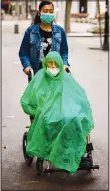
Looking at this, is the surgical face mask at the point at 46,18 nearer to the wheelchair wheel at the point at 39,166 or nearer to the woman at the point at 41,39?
the woman at the point at 41,39

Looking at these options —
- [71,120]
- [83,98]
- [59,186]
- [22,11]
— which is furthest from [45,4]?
[22,11]

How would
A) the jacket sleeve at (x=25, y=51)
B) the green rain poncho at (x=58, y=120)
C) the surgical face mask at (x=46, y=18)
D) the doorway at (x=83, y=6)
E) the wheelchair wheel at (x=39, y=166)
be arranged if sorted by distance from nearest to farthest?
the green rain poncho at (x=58, y=120), the wheelchair wheel at (x=39, y=166), the surgical face mask at (x=46, y=18), the jacket sleeve at (x=25, y=51), the doorway at (x=83, y=6)

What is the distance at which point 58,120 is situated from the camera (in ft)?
15.4

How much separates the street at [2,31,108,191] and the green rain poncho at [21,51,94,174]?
37 cm

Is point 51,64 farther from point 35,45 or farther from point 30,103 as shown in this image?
point 35,45

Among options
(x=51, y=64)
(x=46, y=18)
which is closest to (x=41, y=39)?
(x=46, y=18)

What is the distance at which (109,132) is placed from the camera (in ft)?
23.3

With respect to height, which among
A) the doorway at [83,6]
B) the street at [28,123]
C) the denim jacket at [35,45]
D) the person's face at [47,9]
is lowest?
the street at [28,123]

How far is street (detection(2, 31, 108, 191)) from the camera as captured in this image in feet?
16.5

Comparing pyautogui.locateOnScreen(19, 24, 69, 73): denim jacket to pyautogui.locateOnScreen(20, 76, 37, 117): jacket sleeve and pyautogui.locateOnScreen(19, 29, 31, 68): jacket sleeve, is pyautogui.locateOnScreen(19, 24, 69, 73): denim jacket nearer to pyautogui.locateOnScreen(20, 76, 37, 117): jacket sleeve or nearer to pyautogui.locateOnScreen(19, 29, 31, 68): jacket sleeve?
pyautogui.locateOnScreen(19, 29, 31, 68): jacket sleeve

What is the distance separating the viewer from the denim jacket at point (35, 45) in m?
5.65

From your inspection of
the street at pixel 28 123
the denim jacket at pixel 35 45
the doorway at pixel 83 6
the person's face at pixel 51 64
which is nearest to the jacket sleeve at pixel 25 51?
the denim jacket at pixel 35 45

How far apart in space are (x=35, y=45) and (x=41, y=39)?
10cm

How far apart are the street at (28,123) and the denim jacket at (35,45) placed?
1177mm
